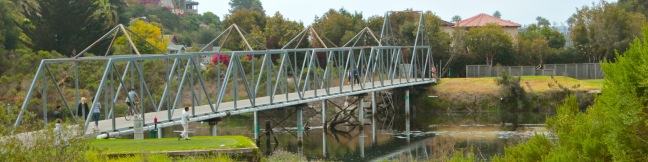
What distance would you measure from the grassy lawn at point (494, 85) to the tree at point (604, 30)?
7802 millimetres

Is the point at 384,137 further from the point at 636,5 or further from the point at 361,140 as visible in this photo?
the point at 636,5

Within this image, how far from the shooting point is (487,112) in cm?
6194

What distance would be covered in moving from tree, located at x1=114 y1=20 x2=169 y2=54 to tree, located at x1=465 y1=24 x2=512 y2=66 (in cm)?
2574

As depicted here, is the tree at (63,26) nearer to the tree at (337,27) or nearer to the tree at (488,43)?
the tree at (337,27)

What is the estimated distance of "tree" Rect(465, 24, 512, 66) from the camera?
74.6 metres

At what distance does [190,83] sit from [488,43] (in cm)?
4531

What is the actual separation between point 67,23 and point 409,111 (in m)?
25.5

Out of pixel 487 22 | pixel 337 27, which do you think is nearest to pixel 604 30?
pixel 337 27

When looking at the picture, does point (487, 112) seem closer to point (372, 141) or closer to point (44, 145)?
point (372, 141)

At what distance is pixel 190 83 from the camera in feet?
111

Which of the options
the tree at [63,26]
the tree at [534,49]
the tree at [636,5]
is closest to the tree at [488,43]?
the tree at [534,49]

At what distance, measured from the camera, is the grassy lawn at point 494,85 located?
62.2m

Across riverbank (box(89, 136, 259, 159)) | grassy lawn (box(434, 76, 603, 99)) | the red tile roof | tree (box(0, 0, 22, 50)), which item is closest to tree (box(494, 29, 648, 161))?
riverbank (box(89, 136, 259, 159))

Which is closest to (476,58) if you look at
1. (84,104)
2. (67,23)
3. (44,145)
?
(67,23)
